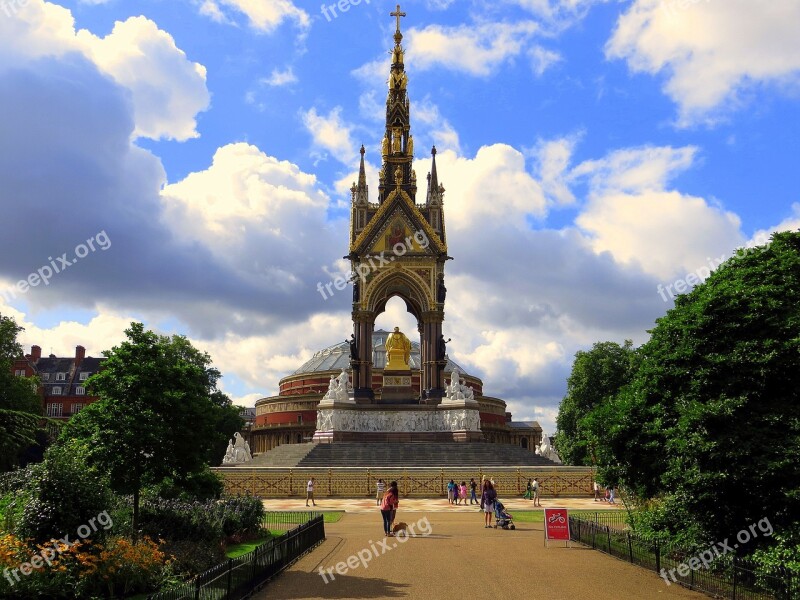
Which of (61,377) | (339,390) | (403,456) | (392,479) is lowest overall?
(392,479)

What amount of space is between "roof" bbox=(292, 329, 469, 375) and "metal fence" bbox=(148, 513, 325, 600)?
67238mm

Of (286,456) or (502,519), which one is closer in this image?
(502,519)

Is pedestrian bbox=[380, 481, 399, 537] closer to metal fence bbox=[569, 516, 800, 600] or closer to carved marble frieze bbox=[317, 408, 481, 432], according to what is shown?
metal fence bbox=[569, 516, 800, 600]

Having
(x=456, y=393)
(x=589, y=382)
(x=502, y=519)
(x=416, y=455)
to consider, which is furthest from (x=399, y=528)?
(x=589, y=382)

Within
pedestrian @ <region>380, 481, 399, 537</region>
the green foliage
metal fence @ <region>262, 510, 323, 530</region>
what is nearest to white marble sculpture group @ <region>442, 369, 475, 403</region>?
metal fence @ <region>262, 510, 323, 530</region>

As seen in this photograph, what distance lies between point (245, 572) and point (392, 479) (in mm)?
23652

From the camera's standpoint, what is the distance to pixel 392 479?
3662 cm

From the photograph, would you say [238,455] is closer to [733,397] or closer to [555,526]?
[555,526]

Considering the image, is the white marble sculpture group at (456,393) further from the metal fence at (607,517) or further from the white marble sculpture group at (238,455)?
the metal fence at (607,517)

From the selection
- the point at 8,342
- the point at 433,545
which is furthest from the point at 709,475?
the point at 8,342

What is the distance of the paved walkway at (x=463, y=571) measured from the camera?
13633 millimetres

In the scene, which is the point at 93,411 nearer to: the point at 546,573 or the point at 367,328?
the point at 546,573

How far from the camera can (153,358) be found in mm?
17781

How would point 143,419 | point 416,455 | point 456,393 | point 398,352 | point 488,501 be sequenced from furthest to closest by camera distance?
point 398,352
point 456,393
point 416,455
point 488,501
point 143,419
